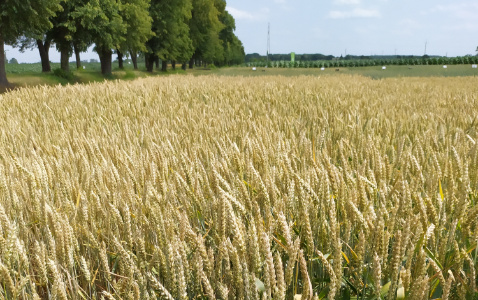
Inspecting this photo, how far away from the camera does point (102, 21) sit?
2217 centimetres

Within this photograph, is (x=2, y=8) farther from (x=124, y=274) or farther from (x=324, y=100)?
(x=124, y=274)

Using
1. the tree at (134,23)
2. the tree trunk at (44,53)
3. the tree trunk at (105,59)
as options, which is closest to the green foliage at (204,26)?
the tree at (134,23)

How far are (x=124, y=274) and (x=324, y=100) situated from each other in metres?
Result: 4.77

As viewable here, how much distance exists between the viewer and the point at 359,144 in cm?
251

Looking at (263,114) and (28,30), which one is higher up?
(28,30)

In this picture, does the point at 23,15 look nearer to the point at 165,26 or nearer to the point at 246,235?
the point at 165,26

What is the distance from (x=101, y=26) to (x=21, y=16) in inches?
225

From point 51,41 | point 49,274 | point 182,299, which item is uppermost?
point 51,41

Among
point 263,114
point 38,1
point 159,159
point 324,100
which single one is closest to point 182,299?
point 159,159

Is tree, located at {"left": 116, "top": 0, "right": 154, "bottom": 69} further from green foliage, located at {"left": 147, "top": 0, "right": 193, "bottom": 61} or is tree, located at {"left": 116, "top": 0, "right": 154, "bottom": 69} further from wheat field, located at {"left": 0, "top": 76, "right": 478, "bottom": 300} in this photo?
wheat field, located at {"left": 0, "top": 76, "right": 478, "bottom": 300}

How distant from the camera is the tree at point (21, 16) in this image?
16.5 metres

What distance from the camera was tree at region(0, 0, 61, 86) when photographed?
16.5m

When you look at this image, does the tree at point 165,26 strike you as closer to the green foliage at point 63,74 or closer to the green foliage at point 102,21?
the green foliage at point 102,21

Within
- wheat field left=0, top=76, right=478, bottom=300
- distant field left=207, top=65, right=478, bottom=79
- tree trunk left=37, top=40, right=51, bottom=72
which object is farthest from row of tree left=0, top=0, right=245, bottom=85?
wheat field left=0, top=76, right=478, bottom=300
